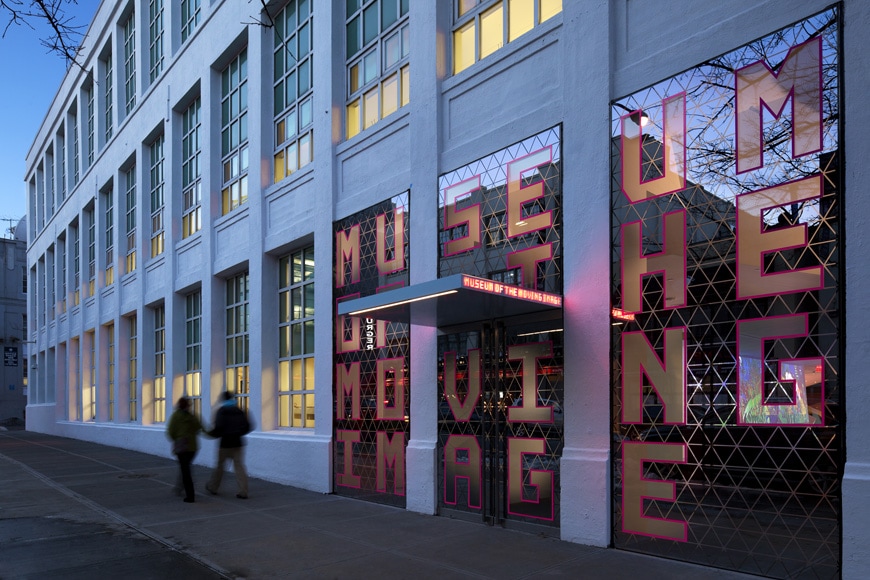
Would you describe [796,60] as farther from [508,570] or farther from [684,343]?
[508,570]

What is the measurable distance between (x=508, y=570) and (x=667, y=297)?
297cm

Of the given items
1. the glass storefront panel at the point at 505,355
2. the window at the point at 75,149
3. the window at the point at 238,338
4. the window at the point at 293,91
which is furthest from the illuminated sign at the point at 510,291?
the window at the point at 75,149

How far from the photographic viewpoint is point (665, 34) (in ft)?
24.3

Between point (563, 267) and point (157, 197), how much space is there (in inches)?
652

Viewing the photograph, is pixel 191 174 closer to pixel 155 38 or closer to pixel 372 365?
pixel 155 38

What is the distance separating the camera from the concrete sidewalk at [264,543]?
6809mm

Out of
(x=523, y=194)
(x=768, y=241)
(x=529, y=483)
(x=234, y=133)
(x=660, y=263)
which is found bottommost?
(x=529, y=483)

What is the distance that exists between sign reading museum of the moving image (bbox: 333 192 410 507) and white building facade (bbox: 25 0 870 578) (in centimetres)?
5

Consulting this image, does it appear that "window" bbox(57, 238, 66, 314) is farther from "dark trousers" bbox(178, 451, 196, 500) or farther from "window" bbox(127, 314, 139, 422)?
"dark trousers" bbox(178, 451, 196, 500)

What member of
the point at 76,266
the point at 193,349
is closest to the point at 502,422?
the point at 193,349

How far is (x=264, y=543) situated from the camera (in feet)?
26.6

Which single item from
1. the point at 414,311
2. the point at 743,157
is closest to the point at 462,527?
the point at 414,311

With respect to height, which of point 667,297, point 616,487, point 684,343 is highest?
point 667,297

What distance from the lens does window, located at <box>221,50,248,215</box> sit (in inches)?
630
